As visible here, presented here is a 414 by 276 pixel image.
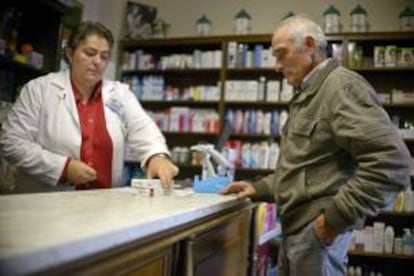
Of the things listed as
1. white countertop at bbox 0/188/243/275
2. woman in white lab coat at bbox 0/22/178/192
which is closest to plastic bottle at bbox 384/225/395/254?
woman in white lab coat at bbox 0/22/178/192

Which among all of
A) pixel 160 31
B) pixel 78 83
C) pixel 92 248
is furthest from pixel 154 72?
pixel 92 248

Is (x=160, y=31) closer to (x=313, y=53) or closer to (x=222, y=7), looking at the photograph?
(x=222, y=7)

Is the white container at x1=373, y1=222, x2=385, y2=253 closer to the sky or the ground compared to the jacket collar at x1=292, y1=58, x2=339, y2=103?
closer to the ground

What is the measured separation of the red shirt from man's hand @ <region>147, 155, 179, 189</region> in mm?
187

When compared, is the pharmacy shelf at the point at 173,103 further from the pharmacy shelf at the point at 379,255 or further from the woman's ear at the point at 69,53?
the woman's ear at the point at 69,53

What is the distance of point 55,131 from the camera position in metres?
1.66

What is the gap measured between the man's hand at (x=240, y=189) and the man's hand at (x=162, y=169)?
248 millimetres

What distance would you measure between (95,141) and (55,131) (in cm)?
15

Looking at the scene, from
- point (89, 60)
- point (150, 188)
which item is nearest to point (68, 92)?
point (89, 60)

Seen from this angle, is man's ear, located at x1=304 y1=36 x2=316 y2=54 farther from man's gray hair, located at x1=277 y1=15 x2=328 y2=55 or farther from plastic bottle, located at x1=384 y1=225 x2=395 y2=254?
plastic bottle, located at x1=384 y1=225 x2=395 y2=254

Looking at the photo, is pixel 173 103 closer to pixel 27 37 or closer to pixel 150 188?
pixel 27 37

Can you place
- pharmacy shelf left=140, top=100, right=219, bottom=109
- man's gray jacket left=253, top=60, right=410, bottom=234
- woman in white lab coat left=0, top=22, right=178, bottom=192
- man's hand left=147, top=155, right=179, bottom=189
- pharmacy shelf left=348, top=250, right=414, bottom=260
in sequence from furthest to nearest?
1. pharmacy shelf left=140, top=100, right=219, bottom=109
2. pharmacy shelf left=348, top=250, right=414, bottom=260
3. woman in white lab coat left=0, top=22, right=178, bottom=192
4. man's hand left=147, top=155, right=179, bottom=189
5. man's gray jacket left=253, top=60, right=410, bottom=234

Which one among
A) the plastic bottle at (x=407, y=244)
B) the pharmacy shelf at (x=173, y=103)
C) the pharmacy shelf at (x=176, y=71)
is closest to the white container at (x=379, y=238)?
the plastic bottle at (x=407, y=244)

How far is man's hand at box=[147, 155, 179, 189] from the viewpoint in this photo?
144cm
